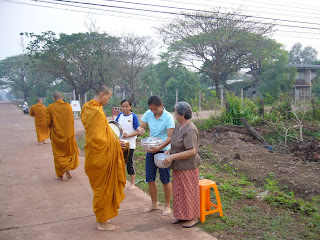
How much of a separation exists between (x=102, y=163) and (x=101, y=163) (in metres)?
0.01

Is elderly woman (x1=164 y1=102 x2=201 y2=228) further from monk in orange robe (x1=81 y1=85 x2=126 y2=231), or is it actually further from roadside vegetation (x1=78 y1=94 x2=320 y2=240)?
monk in orange robe (x1=81 y1=85 x2=126 y2=231)

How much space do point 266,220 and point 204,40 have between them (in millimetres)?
23286

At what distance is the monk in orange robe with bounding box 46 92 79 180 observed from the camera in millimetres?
6000

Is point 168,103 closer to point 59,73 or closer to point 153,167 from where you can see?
point 59,73

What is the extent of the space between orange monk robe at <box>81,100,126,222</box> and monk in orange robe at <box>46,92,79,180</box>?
99.1 inches

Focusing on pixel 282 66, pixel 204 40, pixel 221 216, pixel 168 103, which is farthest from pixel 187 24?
pixel 221 216

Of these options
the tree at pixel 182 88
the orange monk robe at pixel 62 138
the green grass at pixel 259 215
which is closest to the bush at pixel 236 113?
the green grass at pixel 259 215

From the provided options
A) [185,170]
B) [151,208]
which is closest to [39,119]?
[151,208]

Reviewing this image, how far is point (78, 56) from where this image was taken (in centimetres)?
2591

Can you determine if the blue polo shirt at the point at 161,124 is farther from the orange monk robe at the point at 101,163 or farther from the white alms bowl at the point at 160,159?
the orange monk robe at the point at 101,163

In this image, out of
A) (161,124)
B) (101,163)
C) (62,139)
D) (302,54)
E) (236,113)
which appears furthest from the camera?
(302,54)

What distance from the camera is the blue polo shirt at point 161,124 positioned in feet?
13.5

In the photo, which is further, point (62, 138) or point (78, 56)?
point (78, 56)

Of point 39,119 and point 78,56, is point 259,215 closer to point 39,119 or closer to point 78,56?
point 39,119
